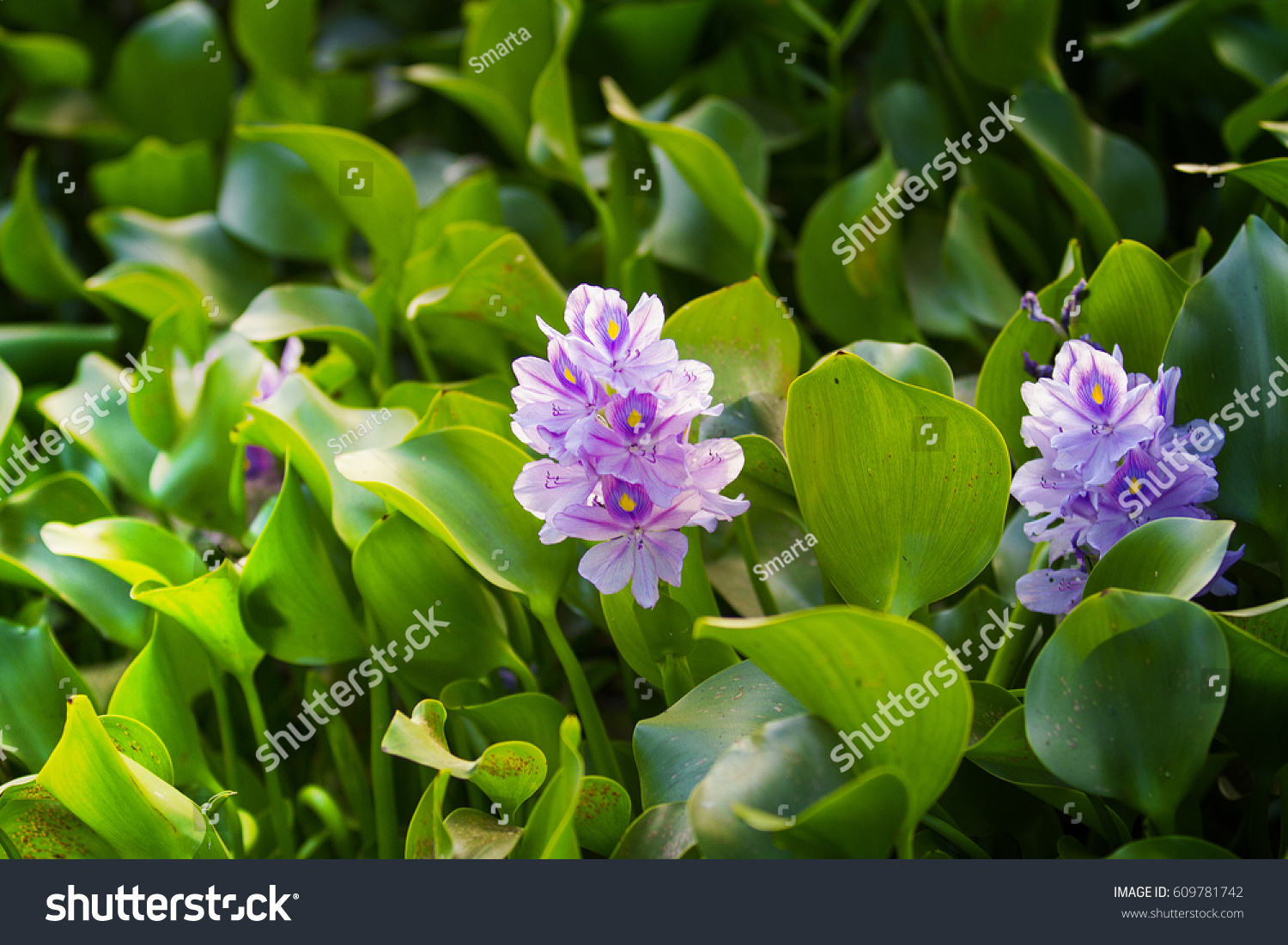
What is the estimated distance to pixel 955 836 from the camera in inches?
21.8

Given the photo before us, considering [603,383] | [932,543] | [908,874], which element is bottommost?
[908,874]

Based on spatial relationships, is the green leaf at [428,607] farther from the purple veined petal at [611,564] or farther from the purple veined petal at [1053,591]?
the purple veined petal at [1053,591]

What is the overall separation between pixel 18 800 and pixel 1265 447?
727 mm

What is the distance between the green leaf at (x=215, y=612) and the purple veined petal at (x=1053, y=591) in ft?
1.53

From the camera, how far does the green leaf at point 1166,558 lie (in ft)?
1.48

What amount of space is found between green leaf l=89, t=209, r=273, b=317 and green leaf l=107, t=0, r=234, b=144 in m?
0.28

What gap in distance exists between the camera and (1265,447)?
22.2 inches

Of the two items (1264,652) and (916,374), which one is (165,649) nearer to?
(916,374)

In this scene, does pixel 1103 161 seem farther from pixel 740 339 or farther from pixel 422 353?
pixel 422 353

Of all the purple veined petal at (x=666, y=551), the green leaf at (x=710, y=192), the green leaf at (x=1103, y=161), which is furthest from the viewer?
the green leaf at (x=1103, y=161)

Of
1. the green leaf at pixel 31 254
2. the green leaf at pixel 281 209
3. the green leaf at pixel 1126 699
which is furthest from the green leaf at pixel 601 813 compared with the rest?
the green leaf at pixel 31 254

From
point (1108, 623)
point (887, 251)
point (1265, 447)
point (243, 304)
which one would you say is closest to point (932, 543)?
point (1108, 623)

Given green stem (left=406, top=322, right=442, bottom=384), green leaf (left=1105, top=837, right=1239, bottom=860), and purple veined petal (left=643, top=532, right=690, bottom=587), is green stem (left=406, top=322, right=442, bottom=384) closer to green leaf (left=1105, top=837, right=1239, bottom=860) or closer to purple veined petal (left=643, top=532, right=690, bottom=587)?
purple veined petal (left=643, top=532, right=690, bottom=587)

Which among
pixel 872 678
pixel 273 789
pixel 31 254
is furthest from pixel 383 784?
pixel 31 254
